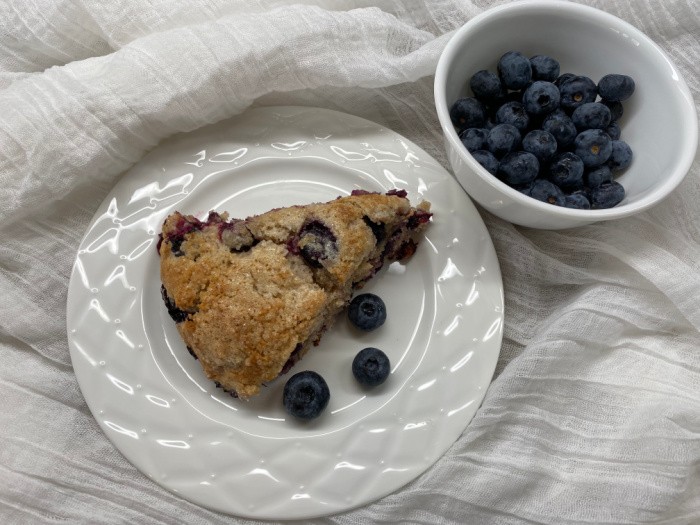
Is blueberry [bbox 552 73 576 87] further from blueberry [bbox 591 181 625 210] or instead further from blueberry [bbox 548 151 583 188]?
blueberry [bbox 591 181 625 210]

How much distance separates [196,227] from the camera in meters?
1.98

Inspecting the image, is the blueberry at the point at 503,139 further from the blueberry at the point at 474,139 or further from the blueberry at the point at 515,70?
the blueberry at the point at 515,70

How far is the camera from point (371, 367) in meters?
1.96

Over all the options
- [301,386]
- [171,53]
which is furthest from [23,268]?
[301,386]

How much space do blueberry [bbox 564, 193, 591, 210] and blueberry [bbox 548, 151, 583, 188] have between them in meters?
0.05

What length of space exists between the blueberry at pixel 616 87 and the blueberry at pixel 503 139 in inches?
13.0

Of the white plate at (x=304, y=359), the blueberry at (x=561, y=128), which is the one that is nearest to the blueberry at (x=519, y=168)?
the blueberry at (x=561, y=128)

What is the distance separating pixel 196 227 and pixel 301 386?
583mm

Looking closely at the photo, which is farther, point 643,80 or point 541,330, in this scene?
point 541,330

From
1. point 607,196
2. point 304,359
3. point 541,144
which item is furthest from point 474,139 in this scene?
point 304,359

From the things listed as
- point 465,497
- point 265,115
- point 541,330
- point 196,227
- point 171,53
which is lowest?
point 465,497

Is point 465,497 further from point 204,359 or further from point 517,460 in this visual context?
point 204,359

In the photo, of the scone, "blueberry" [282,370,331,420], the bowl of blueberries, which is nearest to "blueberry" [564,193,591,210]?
the bowl of blueberries

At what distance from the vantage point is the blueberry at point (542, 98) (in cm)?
191
